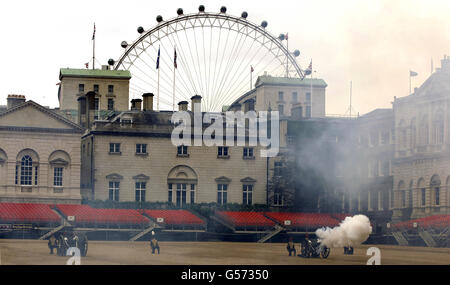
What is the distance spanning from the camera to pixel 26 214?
339ft

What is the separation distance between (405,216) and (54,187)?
4329 centimetres

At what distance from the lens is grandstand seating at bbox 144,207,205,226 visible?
109 meters

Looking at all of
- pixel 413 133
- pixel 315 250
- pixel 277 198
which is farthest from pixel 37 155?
pixel 315 250

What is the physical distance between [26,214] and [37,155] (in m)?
10.8

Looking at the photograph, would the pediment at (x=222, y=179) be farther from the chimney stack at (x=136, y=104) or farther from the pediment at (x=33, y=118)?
the pediment at (x=33, y=118)

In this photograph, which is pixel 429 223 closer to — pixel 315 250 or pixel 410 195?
pixel 410 195

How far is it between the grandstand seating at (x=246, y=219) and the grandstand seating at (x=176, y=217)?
12.9 feet

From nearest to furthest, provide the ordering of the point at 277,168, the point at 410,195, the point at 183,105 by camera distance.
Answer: the point at 410,195 → the point at 277,168 → the point at 183,105

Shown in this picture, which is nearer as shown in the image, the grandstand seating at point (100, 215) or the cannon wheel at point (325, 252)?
the cannon wheel at point (325, 252)

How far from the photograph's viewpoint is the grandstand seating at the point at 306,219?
364 ft

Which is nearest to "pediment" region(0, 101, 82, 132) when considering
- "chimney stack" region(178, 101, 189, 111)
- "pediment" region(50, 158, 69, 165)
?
"pediment" region(50, 158, 69, 165)

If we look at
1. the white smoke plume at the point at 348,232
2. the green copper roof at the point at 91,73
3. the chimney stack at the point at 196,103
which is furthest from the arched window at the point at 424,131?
the green copper roof at the point at 91,73

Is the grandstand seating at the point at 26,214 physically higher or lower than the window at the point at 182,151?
lower
